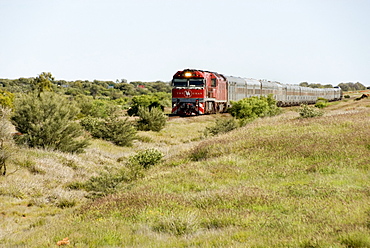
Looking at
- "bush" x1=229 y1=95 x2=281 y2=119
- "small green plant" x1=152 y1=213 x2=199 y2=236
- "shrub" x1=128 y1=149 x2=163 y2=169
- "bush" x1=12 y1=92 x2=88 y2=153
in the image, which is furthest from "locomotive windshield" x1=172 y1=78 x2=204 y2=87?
"small green plant" x1=152 y1=213 x2=199 y2=236

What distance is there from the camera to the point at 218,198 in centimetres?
1074

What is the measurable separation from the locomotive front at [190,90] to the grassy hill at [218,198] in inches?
655

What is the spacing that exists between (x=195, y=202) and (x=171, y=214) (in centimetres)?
134

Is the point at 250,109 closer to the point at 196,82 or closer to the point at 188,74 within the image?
the point at 196,82

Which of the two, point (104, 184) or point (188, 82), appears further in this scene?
point (188, 82)

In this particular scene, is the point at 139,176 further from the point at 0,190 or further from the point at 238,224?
the point at 238,224

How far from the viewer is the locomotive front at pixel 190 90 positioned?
1506 inches

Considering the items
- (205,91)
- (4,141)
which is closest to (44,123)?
(4,141)

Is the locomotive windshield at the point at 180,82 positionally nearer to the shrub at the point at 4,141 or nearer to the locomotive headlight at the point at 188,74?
the locomotive headlight at the point at 188,74

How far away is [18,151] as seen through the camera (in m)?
19.1

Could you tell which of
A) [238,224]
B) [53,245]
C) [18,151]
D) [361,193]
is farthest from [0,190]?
[361,193]

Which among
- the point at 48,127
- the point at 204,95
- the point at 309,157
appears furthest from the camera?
the point at 204,95

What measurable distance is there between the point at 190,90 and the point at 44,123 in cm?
1848

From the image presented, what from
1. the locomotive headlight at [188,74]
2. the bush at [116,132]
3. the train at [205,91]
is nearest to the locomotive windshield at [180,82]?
the train at [205,91]
